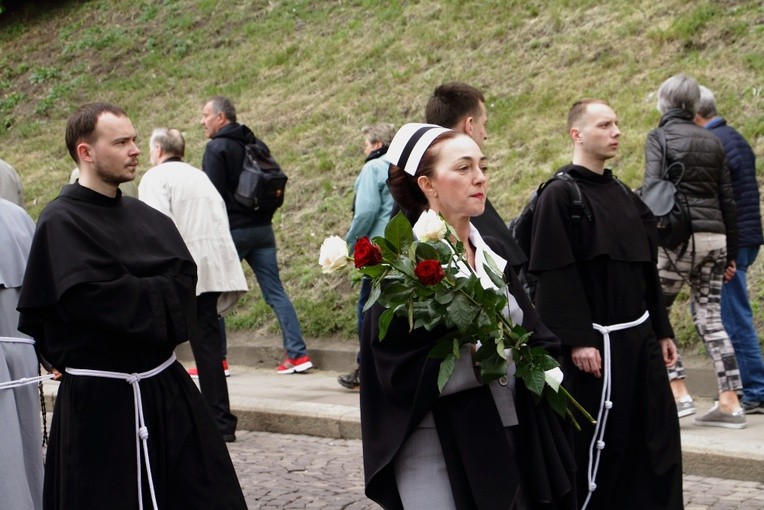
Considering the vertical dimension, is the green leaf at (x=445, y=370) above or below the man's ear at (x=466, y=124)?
below

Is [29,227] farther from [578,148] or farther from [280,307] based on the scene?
[280,307]

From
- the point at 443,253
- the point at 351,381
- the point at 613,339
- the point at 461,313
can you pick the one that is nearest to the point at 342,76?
the point at 351,381

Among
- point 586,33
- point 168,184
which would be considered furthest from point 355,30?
point 168,184

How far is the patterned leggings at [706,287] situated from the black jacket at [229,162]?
137 inches

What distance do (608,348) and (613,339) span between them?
45 millimetres

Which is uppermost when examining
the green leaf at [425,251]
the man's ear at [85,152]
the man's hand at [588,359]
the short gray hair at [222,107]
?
the short gray hair at [222,107]

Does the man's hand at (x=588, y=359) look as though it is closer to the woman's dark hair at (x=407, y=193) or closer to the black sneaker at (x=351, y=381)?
the woman's dark hair at (x=407, y=193)

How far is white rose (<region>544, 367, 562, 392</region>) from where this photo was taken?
162 inches

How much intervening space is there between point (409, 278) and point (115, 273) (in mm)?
1503

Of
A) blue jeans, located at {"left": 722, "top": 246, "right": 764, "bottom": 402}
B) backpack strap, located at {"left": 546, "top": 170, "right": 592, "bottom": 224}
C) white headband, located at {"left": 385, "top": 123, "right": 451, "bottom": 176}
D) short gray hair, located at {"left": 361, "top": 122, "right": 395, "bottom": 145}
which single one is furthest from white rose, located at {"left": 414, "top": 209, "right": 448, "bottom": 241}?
short gray hair, located at {"left": 361, "top": 122, "right": 395, "bottom": 145}

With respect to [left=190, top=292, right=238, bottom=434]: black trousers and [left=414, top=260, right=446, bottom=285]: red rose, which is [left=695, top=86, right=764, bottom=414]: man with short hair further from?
[left=414, top=260, right=446, bottom=285]: red rose

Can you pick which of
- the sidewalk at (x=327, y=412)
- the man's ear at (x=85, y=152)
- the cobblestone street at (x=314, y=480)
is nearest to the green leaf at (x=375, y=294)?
the man's ear at (x=85, y=152)

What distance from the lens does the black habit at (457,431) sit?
3.98m

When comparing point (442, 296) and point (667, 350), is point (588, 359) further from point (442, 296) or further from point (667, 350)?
point (442, 296)
